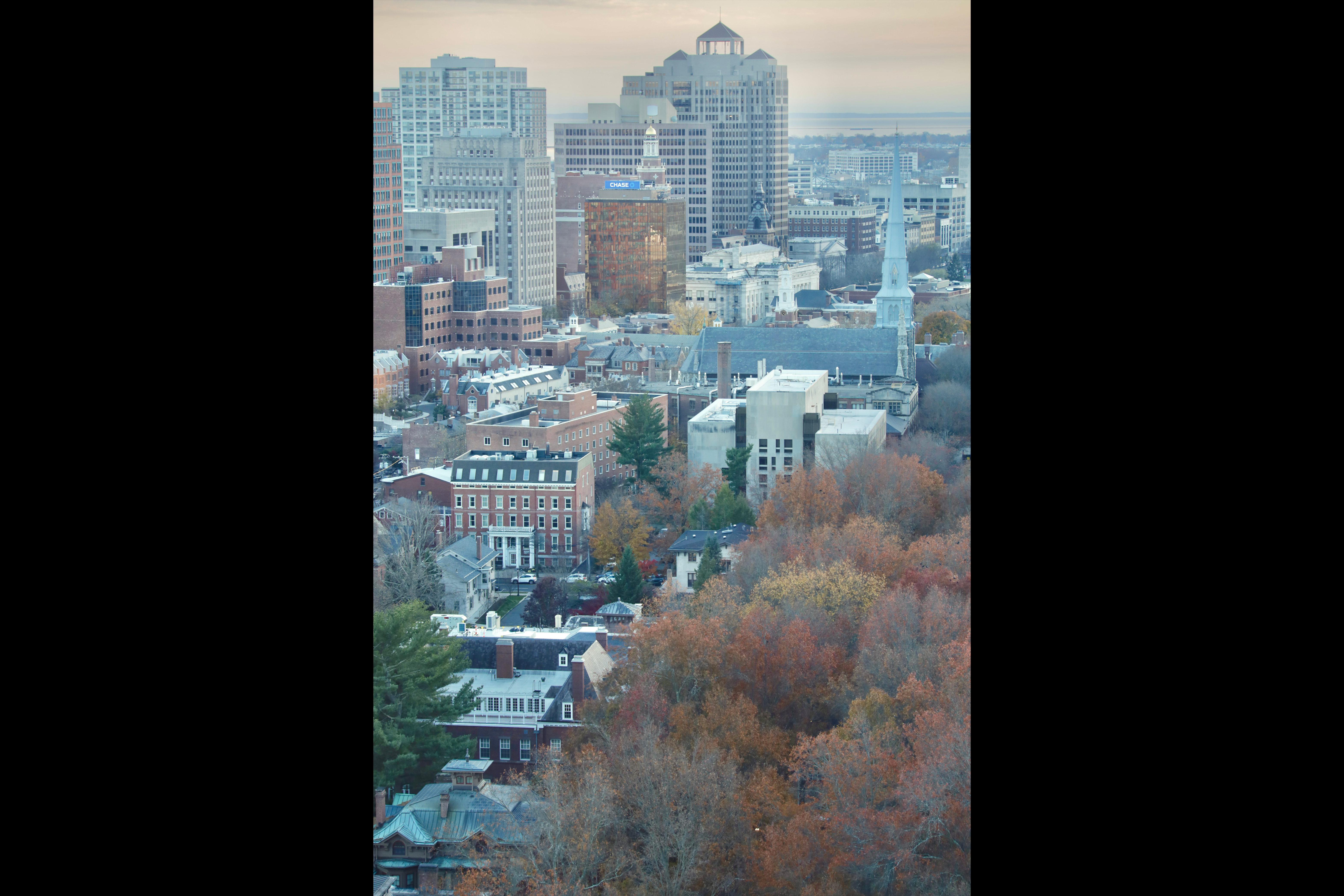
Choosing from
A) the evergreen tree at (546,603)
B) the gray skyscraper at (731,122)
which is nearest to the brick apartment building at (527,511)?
the evergreen tree at (546,603)

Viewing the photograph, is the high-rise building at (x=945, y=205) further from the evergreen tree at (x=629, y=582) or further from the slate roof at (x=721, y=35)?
the evergreen tree at (x=629, y=582)

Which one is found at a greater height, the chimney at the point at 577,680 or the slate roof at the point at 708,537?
the slate roof at the point at 708,537

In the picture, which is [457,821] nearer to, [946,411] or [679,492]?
[679,492]

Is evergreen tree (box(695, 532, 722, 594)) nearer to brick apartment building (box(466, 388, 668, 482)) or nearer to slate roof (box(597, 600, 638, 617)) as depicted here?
slate roof (box(597, 600, 638, 617))

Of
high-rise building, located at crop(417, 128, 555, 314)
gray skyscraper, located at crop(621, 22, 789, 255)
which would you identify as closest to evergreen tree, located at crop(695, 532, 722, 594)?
high-rise building, located at crop(417, 128, 555, 314)
